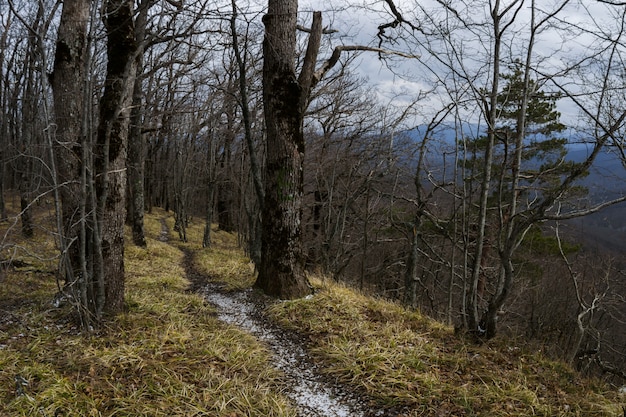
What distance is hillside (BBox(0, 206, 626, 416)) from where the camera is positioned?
311 cm

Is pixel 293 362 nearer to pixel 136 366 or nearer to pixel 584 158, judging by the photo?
pixel 136 366

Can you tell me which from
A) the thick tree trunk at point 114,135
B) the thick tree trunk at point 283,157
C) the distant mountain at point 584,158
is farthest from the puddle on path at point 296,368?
the distant mountain at point 584,158

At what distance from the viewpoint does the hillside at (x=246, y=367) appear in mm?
3107

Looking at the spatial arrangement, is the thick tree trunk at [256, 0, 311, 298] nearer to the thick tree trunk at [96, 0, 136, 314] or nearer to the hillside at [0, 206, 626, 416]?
the hillside at [0, 206, 626, 416]

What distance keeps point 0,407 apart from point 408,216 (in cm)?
1532

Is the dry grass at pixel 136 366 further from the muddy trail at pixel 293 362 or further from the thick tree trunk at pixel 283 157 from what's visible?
the thick tree trunk at pixel 283 157

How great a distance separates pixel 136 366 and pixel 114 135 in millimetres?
2364

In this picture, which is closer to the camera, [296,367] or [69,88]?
[296,367]

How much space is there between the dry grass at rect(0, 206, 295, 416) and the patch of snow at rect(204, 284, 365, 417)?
0.19 m

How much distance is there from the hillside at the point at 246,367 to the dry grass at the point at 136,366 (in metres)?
0.01

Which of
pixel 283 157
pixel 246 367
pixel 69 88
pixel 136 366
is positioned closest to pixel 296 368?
pixel 246 367

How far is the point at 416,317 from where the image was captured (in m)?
5.52

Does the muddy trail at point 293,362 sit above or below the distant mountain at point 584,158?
below

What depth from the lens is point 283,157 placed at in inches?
226
